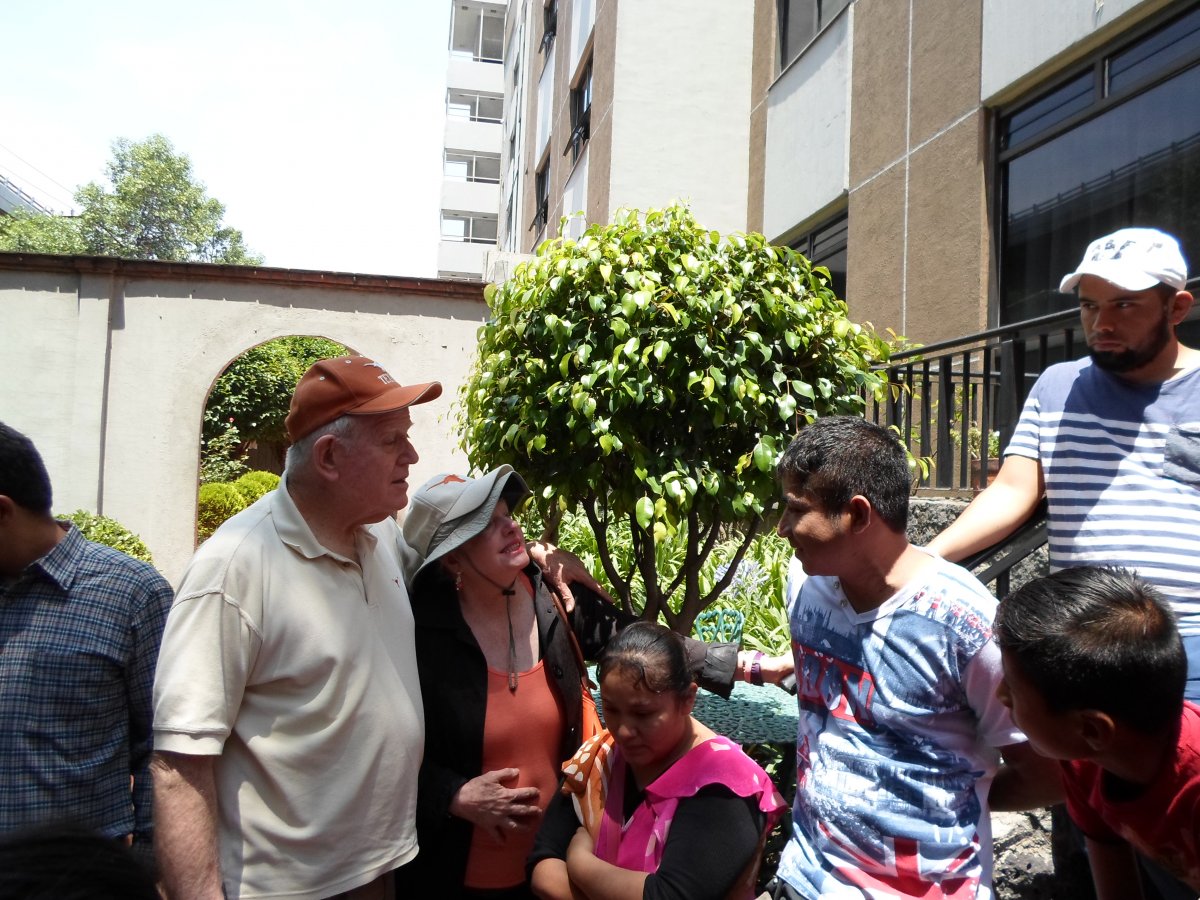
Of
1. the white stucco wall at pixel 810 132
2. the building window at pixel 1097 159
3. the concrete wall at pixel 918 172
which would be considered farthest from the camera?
the white stucco wall at pixel 810 132

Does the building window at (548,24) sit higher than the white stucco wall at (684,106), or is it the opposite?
the building window at (548,24)

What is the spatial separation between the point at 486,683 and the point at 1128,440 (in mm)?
1805

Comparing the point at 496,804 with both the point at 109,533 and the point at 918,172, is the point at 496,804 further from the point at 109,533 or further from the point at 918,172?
the point at 109,533

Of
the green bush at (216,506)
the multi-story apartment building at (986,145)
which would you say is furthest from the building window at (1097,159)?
the green bush at (216,506)

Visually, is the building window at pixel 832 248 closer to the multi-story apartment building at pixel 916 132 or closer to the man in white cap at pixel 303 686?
the multi-story apartment building at pixel 916 132

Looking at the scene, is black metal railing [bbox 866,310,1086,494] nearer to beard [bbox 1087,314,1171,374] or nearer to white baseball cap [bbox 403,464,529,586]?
beard [bbox 1087,314,1171,374]

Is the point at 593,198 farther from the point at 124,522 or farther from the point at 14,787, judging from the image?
the point at 14,787

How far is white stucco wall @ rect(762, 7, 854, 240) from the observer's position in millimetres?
9883

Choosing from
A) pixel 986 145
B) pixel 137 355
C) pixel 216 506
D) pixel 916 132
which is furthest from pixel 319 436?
pixel 216 506

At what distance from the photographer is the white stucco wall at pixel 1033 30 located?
6.34 m

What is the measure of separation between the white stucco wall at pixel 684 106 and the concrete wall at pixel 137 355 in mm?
4895

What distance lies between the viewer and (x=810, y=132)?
10.7m

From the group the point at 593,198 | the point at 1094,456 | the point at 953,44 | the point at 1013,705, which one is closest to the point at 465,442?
the point at 1094,456

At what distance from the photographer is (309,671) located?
2113mm
